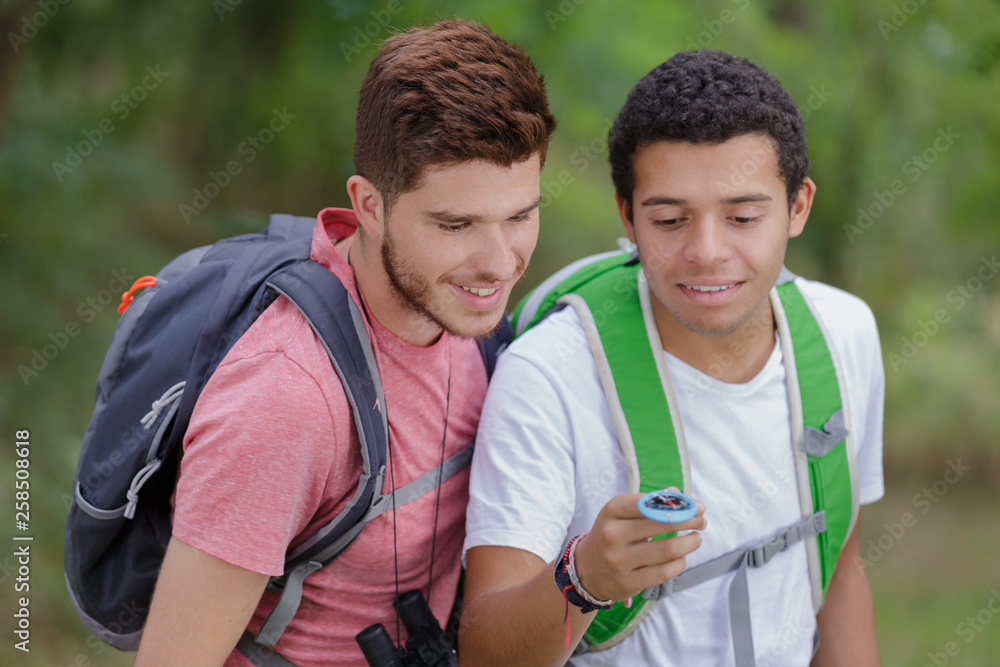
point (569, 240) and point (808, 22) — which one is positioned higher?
point (808, 22)

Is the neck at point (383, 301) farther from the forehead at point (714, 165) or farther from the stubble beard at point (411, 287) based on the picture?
the forehead at point (714, 165)

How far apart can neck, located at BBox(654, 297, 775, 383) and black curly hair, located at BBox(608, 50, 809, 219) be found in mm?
334

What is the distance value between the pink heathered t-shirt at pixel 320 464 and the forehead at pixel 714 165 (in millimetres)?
677

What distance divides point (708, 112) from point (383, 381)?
1.05 meters

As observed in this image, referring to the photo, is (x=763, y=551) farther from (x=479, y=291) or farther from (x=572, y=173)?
(x=572, y=173)

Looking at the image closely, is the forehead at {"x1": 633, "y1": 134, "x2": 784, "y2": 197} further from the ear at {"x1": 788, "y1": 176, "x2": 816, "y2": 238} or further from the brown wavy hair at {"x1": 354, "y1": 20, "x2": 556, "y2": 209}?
the brown wavy hair at {"x1": 354, "y1": 20, "x2": 556, "y2": 209}

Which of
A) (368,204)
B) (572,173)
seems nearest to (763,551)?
(368,204)

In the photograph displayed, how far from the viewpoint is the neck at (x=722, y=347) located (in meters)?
2.37

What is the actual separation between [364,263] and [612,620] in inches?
41.7

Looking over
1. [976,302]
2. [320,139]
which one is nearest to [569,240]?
[320,139]

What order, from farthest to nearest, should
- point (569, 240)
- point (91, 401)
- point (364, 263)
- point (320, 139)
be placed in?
1. point (569, 240)
2. point (320, 139)
3. point (91, 401)
4. point (364, 263)

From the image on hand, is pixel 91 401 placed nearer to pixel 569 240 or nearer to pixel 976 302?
pixel 569 240

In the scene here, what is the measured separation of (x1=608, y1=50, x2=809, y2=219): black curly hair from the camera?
2186mm

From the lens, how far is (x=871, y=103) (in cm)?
558
